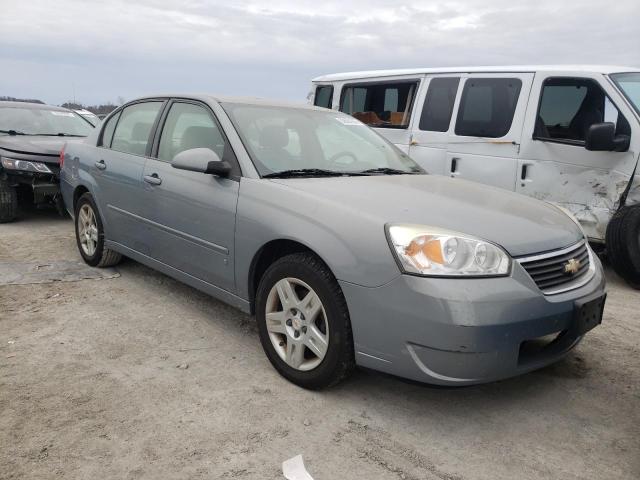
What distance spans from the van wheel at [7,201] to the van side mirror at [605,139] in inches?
252

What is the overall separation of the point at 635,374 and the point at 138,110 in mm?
3915

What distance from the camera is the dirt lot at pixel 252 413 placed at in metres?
2.27

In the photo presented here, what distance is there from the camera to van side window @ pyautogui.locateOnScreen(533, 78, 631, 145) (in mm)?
5105

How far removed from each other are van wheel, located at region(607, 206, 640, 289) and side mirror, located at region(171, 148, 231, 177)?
3.45 metres

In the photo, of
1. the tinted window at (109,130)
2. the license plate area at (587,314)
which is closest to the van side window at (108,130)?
the tinted window at (109,130)

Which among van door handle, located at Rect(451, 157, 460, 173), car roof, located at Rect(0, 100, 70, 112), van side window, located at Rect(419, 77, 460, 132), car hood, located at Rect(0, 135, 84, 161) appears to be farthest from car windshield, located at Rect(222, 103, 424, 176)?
car roof, located at Rect(0, 100, 70, 112)

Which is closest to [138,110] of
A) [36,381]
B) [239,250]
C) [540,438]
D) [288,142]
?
[288,142]

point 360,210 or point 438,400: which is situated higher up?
point 360,210

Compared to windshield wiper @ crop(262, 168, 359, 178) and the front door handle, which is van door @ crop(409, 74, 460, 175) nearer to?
windshield wiper @ crop(262, 168, 359, 178)

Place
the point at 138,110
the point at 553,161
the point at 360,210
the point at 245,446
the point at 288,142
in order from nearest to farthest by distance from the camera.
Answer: the point at 245,446 → the point at 360,210 → the point at 288,142 → the point at 138,110 → the point at 553,161

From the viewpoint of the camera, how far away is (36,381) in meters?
2.88

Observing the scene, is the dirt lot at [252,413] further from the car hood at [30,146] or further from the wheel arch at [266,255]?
the car hood at [30,146]

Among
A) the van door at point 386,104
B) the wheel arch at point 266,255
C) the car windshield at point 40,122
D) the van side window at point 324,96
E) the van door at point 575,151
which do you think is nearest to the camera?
the wheel arch at point 266,255

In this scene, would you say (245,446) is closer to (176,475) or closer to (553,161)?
(176,475)
